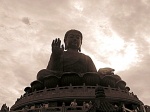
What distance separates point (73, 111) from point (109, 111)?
413 cm

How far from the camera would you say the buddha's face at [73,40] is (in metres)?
23.3

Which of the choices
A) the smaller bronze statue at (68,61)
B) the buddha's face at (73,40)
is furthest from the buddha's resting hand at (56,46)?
the buddha's face at (73,40)

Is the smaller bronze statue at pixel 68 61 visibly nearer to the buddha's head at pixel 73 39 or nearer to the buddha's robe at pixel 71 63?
the buddha's robe at pixel 71 63

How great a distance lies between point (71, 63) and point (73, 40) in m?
4.24

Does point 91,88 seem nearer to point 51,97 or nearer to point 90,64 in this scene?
point 51,97

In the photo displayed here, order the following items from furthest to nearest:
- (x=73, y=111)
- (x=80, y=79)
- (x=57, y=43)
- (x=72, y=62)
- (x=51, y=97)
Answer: (x=72, y=62), (x=57, y=43), (x=80, y=79), (x=51, y=97), (x=73, y=111)

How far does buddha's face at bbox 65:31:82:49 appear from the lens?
2330 cm

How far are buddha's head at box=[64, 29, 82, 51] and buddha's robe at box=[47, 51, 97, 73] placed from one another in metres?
2.15

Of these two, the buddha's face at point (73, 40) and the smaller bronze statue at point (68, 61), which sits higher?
the buddha's face at point (73, 40)

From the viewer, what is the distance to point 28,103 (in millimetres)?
15656

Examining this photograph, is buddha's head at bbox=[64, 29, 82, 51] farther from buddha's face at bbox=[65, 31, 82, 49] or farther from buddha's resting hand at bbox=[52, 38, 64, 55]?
buddha's resting hand at bbox=[52, 38, 64, 55]

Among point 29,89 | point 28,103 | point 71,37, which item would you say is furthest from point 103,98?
point 71,37

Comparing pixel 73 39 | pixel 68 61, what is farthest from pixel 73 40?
pixel 68 61

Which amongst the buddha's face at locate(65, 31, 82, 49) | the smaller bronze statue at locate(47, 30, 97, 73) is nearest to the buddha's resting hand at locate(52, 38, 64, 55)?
the smaller bronze statue at locate(47, 30, 97, 73)
